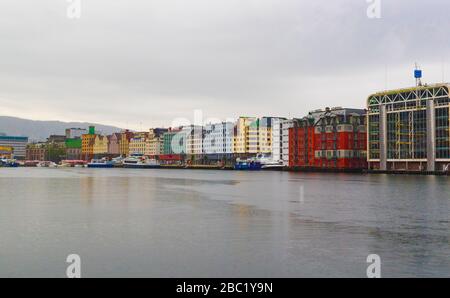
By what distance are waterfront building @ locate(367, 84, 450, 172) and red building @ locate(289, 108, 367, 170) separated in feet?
37.3

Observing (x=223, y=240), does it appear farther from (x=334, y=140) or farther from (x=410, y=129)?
(x=334, y=140)

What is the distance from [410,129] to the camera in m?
146

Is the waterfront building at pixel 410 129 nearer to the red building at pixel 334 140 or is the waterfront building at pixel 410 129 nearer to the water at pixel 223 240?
the red building at pixel 334 140

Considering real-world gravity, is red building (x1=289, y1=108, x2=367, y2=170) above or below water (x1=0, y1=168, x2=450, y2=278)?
above

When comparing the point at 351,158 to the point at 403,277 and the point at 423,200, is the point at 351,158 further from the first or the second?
the point at 403,277

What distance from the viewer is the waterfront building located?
137250mm

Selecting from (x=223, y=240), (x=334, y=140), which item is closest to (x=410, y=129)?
(x=334, y=140)

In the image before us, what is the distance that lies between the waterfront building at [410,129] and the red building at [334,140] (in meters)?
11.4

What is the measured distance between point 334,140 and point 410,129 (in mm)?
30409

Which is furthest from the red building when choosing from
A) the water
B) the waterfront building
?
the water

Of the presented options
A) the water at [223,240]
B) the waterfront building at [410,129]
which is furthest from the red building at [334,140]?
the water at [223,240]

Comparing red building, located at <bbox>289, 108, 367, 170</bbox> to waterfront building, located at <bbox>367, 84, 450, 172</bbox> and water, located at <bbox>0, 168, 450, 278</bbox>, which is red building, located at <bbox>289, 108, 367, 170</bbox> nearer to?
waterfront building, located at <bbox>367, 84, 450, 172</bbox>
